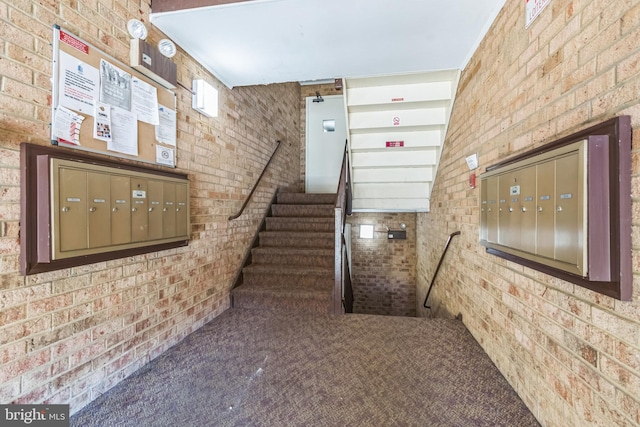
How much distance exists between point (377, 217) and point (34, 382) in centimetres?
515

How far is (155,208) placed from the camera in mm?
1954

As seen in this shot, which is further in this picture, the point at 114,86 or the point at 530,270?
the point at 114,86

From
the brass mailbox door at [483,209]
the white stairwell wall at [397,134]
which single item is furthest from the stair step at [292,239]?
the brass mailbox door at [483,209]

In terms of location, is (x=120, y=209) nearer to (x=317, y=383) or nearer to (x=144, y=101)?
(x=144, y=101)

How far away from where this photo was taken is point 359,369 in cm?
195

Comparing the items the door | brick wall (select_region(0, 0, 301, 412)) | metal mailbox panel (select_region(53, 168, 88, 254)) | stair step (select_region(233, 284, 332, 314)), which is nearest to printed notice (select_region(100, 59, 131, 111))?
brick wall (select_region(0, 0, 301, 412))

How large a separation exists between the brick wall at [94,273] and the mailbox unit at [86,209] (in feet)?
0.19

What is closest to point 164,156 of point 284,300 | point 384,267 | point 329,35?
point 329,35

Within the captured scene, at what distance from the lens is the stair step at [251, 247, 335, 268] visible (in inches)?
141

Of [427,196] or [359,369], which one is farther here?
[427,196]

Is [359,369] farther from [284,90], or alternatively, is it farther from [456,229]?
[284,90]

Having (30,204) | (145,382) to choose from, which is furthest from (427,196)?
(30,204)

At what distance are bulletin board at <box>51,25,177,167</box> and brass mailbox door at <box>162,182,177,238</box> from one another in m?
0.19

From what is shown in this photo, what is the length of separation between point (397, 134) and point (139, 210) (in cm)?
279
